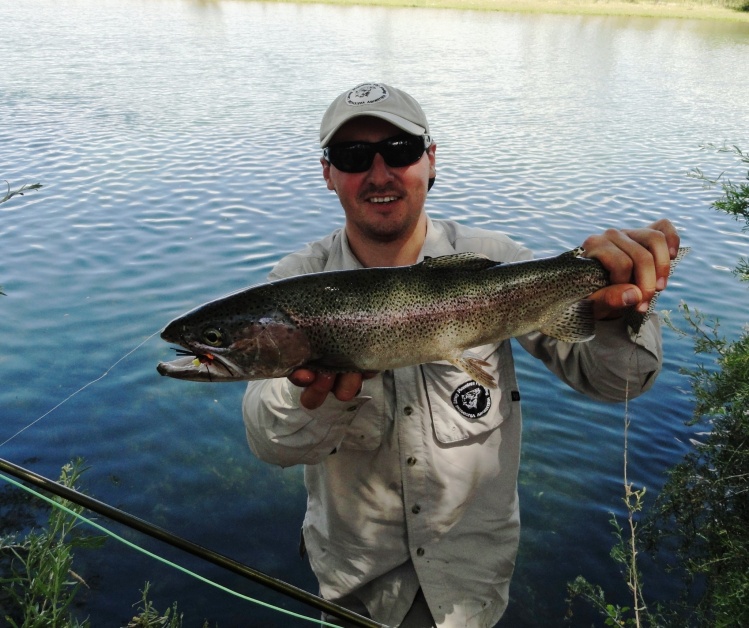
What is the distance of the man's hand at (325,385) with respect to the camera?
2.69m

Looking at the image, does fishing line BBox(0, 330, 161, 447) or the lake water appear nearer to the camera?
the lake water

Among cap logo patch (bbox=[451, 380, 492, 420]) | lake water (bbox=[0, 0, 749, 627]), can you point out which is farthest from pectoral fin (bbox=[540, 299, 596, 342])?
lake water (bbox=[0, 0, 749, 627])

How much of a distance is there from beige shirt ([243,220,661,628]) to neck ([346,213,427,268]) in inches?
4.6

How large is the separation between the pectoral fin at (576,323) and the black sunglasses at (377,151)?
1.21 meters

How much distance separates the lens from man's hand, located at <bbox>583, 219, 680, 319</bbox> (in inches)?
105

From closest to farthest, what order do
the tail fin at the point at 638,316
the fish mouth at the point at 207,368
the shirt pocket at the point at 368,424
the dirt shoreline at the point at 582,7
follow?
the fish mouth at the point at 207,368 < the tail fin at the point at 638,316 < the shirt pocket at the point at 368,424 < the dirt shoreline at the point at 582,7

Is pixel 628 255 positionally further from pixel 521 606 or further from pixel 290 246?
pixel 290 246

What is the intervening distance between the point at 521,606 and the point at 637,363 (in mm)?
2911

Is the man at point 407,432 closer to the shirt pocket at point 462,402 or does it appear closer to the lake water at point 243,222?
the shirt pocket at point 462,402

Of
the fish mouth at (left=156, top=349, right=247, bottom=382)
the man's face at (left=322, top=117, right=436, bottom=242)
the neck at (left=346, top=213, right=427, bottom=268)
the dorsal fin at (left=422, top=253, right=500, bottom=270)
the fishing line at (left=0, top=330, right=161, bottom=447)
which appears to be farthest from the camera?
the fishing line at (left=0, top=330, right=161, bottom=447)

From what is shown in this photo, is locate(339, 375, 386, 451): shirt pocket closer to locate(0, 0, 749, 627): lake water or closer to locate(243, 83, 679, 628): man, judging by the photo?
locate(243, 83, 679, 628): man

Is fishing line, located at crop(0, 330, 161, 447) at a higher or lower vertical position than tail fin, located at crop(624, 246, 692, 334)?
lower

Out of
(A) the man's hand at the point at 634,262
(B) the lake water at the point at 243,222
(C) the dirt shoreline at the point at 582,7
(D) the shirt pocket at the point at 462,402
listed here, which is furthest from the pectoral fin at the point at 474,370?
(C) the dirt shoreline at the point at 582,7

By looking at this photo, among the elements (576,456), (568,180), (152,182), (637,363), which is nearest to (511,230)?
(568,180)
